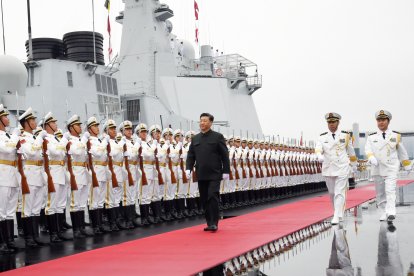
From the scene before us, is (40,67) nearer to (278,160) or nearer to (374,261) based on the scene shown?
(278,160)

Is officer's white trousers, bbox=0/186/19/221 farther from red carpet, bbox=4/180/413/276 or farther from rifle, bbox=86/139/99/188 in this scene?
rifle, bbox=86/139/99/188

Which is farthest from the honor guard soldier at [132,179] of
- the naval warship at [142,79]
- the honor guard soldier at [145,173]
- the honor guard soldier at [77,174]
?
the naval warship at [142,79]

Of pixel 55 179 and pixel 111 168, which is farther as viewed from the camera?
pixel 111 168

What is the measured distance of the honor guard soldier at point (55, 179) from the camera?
8.32 meters

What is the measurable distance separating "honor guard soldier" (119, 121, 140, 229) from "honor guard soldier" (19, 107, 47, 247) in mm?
2094

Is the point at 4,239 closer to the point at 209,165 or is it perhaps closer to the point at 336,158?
the point at 209,165

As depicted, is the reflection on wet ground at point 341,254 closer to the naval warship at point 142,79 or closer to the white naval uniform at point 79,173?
the white naval uniform at point 79,173

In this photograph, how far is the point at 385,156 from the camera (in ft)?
30.0

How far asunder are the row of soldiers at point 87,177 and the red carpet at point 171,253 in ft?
4.57

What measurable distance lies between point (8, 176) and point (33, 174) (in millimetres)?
617

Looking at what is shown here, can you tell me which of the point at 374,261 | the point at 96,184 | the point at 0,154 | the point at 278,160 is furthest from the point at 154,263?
the point at 278,160

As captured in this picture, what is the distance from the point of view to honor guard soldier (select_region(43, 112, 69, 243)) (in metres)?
8.32

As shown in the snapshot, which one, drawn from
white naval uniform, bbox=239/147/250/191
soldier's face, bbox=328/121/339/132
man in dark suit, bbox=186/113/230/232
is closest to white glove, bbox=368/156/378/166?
soldier's face, bbox=328/121/339/132

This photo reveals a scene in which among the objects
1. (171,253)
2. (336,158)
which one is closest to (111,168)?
(171,253)
